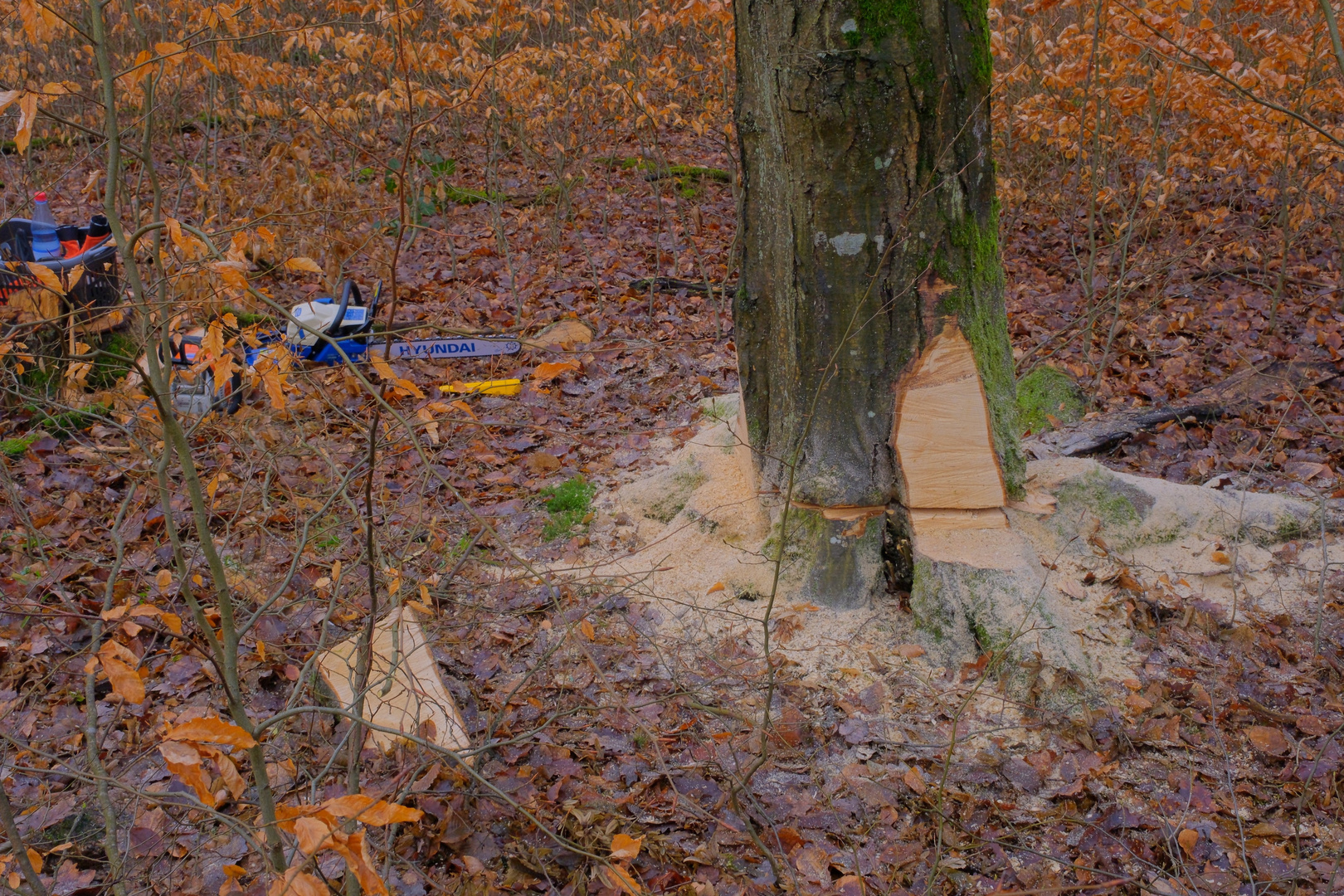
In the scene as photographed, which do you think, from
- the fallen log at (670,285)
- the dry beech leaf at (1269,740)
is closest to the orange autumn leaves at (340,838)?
the dry beech leaf at (1269,740)

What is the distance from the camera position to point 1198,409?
14.8 feet

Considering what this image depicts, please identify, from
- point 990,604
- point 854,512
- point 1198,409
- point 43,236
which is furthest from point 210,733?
point 43,236

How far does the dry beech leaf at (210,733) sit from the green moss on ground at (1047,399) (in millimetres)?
3920

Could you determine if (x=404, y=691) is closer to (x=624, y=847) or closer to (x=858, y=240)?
(x=624, y=847)

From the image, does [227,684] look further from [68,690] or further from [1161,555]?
[1161,555]

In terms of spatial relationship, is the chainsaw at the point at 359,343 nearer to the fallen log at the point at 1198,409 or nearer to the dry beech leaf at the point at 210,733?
the fallen log at the point at 1198,409

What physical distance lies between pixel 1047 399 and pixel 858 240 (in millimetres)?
2269

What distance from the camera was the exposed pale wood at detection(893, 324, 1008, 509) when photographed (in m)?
2.94

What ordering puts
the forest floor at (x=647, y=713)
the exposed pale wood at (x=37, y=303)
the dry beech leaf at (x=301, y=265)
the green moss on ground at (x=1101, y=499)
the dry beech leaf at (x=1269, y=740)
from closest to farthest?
the dry beech leaf at (x=301, y=265)
the forest floor at (x=647, y=713)
the dry beech leaf at (x=1269, y=740)
the green moss on ground at (x=1101, y=499)
the exposed pale wood at (x=37, y=303)

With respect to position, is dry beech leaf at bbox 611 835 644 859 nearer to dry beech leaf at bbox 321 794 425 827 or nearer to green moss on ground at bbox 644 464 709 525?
dry beech leaf at bbox 321 794 425 827

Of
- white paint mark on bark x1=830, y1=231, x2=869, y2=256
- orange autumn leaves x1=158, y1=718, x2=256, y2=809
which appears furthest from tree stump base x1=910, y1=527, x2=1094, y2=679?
orange autumn leaves x1=158, y1=718, x2=256, y2=809

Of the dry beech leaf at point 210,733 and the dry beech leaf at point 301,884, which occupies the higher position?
the dry beech leaf at point 210,733

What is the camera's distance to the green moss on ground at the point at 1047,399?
14.7 ft

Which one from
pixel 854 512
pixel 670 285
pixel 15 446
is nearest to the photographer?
pixel 854 512
